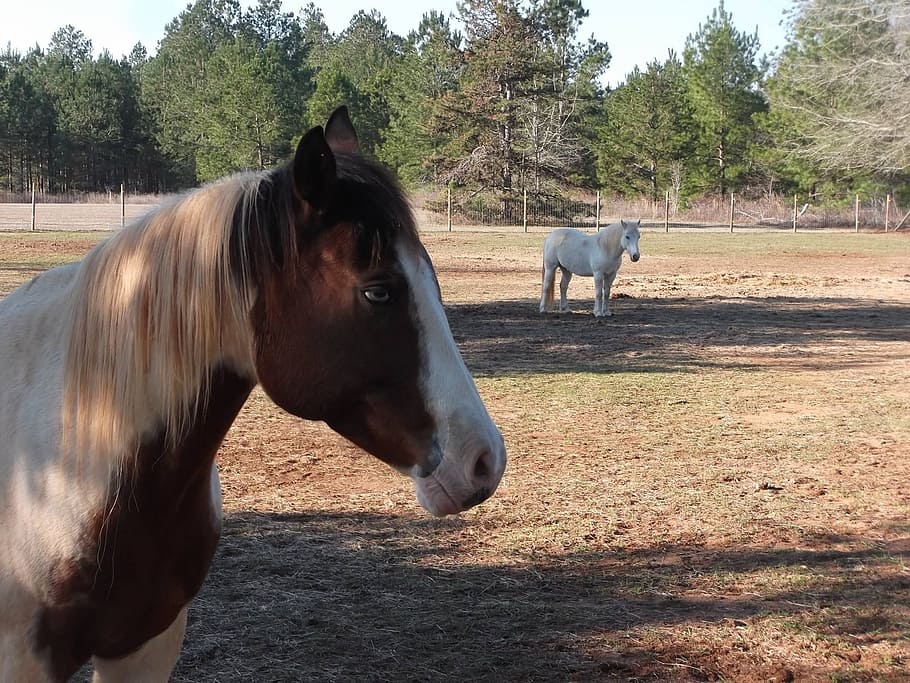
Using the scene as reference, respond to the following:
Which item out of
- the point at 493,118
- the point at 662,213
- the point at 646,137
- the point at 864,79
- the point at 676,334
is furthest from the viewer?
the point at 662,213

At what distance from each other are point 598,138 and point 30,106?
35.7 m

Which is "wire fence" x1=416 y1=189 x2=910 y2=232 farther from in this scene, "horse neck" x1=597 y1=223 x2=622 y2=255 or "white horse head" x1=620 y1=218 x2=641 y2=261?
"horse neck" x1=597 y1=223 x2=622 y2=255

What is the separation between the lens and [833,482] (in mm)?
5211

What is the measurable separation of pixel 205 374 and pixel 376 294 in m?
0.36

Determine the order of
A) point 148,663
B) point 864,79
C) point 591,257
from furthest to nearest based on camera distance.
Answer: point 864,79 < point 591,257 < point 148,663

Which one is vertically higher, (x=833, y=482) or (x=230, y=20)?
(x=230, y=20)

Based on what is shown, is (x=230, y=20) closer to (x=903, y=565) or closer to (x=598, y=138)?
(x=598, y=138)

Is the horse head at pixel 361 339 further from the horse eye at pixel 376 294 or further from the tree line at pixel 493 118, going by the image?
the tree line at pixel 493 118

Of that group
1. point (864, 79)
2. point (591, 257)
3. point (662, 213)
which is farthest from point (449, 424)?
point (662, 213)

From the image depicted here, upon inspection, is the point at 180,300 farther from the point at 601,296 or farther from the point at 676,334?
the point at 601,296

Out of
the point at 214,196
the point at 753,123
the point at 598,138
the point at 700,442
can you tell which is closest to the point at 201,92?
the point at 598,138

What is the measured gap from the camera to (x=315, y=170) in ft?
5.06

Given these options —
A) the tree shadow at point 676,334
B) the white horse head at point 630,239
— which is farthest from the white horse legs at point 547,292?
the white horse head at point 630,239

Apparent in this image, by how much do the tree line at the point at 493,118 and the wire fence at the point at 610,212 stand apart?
0.73 m
